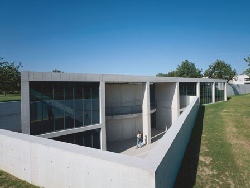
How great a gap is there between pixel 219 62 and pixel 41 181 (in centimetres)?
7255

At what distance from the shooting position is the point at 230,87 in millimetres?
57281

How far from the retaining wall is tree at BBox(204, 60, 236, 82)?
68.6 metres

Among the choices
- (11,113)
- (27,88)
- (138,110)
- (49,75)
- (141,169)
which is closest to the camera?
(141,169)

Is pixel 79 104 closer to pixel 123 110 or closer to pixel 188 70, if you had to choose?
pixel 123 110

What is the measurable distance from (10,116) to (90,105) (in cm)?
993

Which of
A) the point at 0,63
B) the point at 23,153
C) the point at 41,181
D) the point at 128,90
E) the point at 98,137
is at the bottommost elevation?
the point at 98,137

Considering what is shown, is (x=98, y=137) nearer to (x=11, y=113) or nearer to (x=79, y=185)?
(x=11, y=113)

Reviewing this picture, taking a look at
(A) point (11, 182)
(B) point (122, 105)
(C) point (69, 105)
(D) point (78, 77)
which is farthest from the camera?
(B) point (122, 105)

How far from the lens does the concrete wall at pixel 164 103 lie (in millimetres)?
29969

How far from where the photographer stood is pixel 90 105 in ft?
59.9

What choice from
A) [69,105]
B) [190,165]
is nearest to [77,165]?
[190,165]

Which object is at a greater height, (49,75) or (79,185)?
(49,75)

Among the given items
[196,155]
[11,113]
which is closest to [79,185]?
[196,155]

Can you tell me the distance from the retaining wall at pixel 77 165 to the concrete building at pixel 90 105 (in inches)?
339
